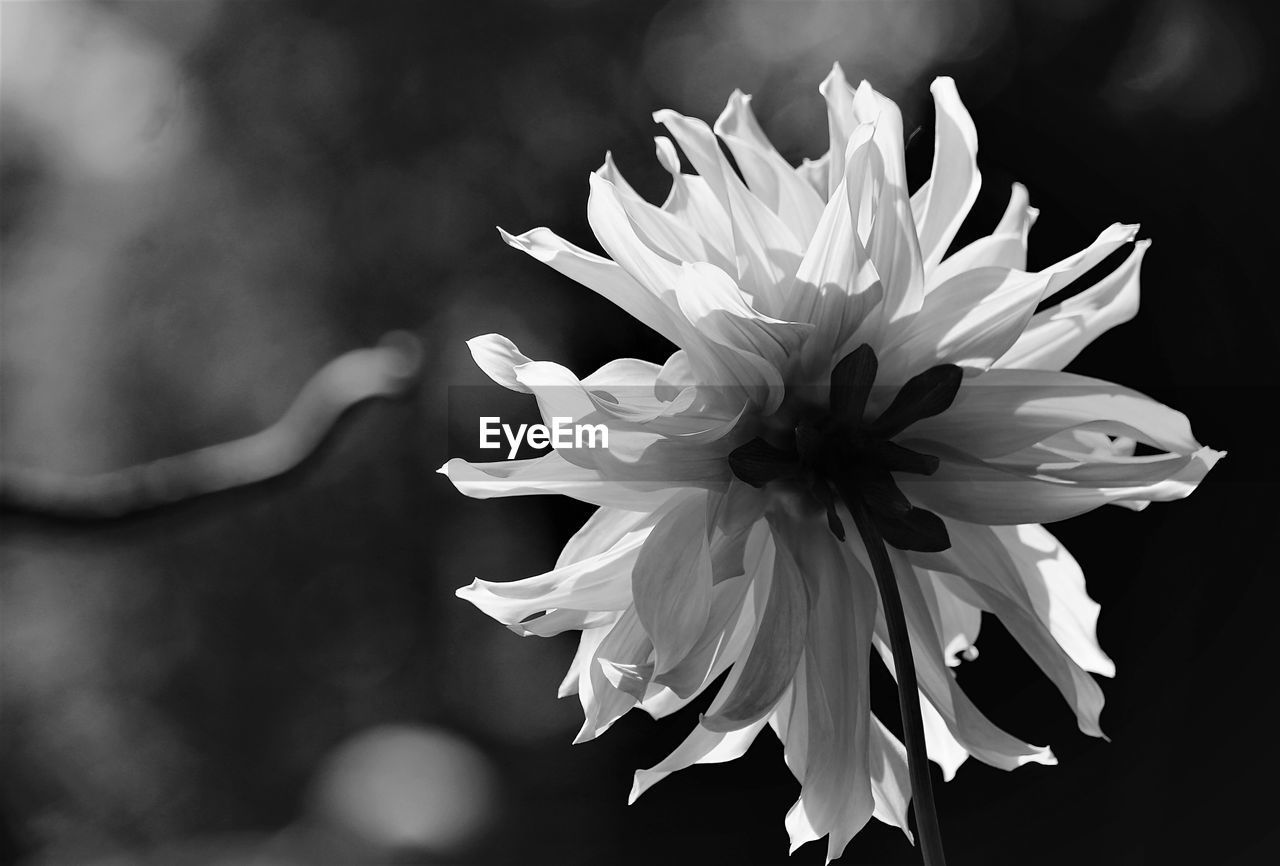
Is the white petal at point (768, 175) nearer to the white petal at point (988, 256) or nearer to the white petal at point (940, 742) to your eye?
the white petal at point (988, 256)

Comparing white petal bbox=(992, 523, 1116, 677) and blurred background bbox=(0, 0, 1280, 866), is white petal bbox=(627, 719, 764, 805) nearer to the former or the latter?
white petal bbox=(992, 523, 1116, 677)

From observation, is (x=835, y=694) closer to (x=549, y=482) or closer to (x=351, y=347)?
(x=549, y=482)

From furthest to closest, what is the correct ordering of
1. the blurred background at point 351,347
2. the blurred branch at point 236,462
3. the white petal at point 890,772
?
the blurred background at point 351,347, the blurred branch at point 236,462, the white petal at point 890,772

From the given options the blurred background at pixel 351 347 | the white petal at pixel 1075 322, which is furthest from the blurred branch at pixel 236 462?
the white petal at pixel 1075 322

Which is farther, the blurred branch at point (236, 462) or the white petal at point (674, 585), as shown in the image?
the blurred branch at point (236, 462)

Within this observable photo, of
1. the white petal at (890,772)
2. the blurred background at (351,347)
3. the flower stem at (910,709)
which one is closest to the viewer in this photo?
the flower stem at (910,709)

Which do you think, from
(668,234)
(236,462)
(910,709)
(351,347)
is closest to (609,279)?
(668,234)
